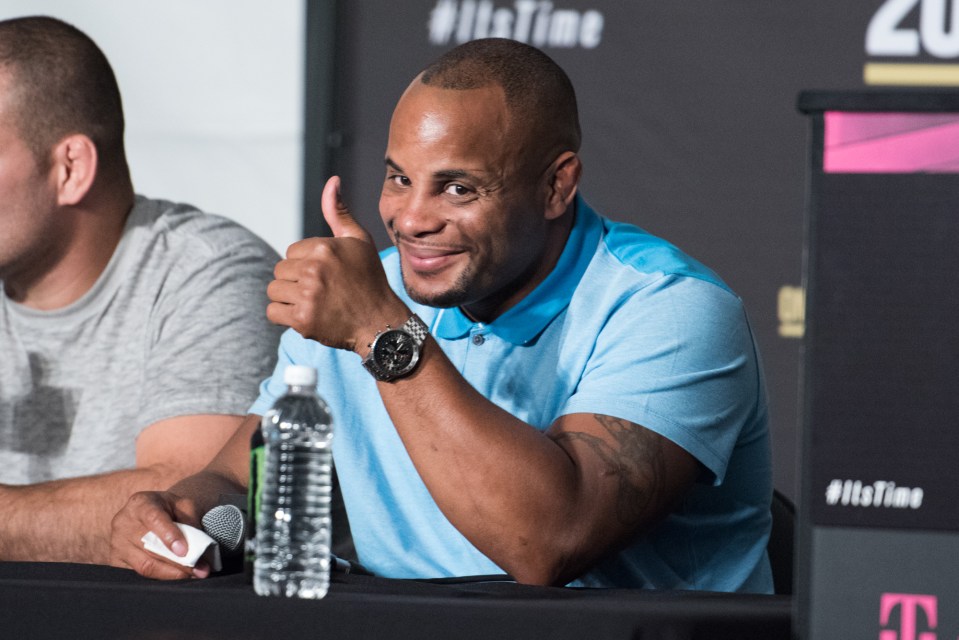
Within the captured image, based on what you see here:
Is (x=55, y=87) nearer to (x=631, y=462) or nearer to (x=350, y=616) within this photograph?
(x=631, y=462)

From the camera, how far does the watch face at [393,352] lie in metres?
1.40

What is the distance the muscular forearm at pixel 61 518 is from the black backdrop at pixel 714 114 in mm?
1327

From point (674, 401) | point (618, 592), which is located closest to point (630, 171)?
point (674, 401)

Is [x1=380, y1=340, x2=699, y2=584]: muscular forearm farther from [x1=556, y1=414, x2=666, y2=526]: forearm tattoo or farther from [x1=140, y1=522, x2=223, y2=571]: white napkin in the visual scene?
[x1=140, y1=522, x2=223, y2=571]: white napkin

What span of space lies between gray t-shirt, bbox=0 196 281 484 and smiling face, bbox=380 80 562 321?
492 mm

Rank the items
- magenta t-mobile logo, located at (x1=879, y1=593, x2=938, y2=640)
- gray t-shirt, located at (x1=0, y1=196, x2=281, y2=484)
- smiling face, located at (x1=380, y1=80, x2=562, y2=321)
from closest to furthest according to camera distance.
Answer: magenta t-mobile logo, located at (x1=879, y1=593, x2=938, y2=640), smiling face, located at (x1=380, y1=80, x2=562, y2=321), gray t-shirt, located at (x1=0, y1=196, x2=281, y2=484)

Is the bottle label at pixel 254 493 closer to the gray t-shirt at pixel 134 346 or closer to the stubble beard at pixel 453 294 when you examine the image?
the stubble beard at pixel 453 294

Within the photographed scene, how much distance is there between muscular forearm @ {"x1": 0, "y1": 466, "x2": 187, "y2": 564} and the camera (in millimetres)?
1841

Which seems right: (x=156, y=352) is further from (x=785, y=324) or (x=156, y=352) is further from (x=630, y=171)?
(x=785, y=324)

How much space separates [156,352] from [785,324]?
1.35m

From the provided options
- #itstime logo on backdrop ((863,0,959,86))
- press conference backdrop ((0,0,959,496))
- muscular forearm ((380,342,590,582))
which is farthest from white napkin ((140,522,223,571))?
#itstime logo on backdrop ((863,0,959,86))

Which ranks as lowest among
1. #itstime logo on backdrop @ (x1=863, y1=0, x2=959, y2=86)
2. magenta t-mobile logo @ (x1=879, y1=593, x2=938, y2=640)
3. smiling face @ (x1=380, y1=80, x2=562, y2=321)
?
magenta t-mobile logo @ (x1=879, y1=593, x2=938, y2=640)

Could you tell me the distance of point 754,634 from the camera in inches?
38.2

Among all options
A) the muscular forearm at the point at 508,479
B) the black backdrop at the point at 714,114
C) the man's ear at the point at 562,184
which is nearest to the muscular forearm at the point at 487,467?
the muscular forearm at the point at 508,479
